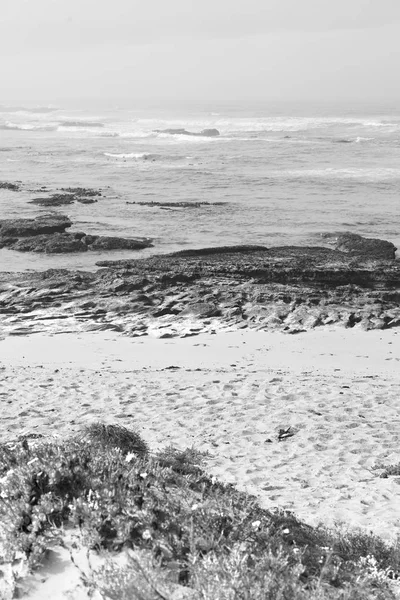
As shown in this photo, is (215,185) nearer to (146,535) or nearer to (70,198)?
(70,198)

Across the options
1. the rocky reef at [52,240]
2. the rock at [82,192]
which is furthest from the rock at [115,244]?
the rock at [82,192]

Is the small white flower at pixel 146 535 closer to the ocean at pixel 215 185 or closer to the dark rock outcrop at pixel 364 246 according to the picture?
the ocean at pixel 215 185

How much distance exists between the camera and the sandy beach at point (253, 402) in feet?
21.5

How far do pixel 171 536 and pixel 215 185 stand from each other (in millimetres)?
29231

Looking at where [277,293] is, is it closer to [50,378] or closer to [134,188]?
[50,378]

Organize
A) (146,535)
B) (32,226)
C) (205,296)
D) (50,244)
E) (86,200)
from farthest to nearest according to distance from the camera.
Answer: (86,200)
(32,226)
(50,244)
(205,296)
(146,535)

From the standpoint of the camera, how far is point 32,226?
71.2 feet

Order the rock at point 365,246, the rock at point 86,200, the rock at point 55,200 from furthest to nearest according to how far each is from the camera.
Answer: the rock at point 86,200 → the rock at point 55,200 → the rock at point 365,246

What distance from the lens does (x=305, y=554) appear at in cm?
401

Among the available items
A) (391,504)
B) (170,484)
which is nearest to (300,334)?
(391,504)

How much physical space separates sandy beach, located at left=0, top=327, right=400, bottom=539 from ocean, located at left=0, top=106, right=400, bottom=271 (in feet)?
22.6

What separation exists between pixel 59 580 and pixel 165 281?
12014mm

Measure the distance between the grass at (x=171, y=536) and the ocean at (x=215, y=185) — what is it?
13828 millimetres

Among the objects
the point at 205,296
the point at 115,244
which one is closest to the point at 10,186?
the point at 115,244
